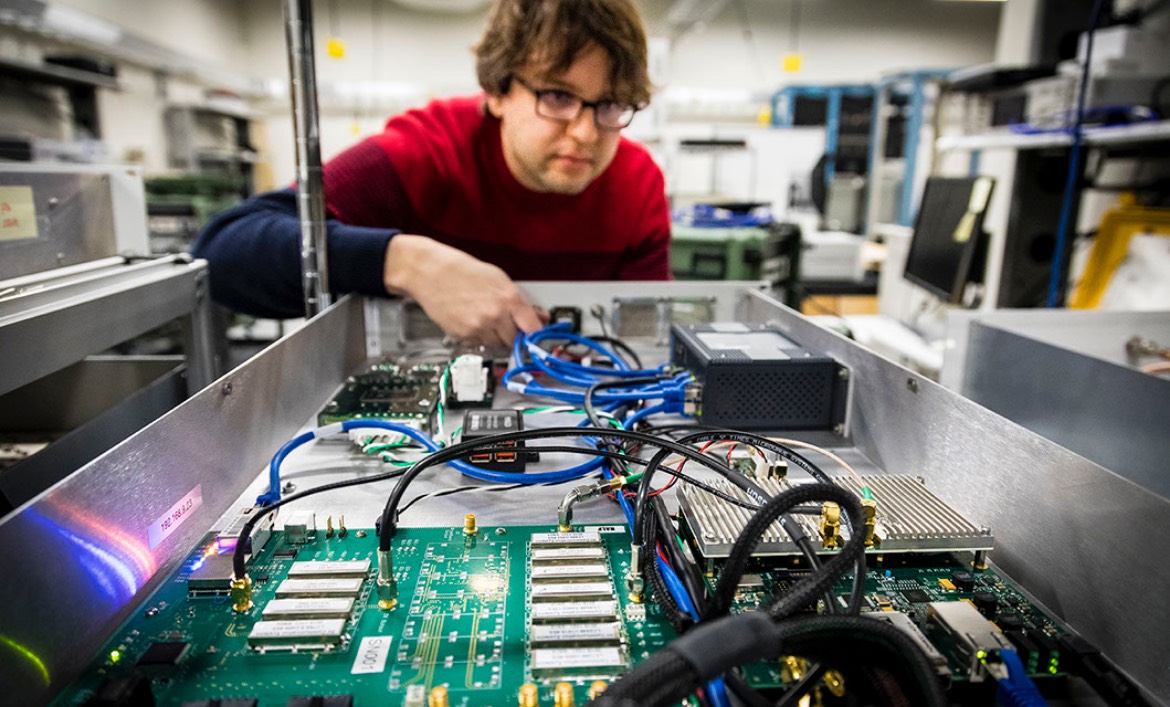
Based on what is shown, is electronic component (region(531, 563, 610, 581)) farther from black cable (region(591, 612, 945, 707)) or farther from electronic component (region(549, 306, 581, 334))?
electronic component (region(549, 306, 581, 334))

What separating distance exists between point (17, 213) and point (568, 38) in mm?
987

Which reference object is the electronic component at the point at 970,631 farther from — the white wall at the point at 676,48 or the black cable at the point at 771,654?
the white wall at the point at 676,48

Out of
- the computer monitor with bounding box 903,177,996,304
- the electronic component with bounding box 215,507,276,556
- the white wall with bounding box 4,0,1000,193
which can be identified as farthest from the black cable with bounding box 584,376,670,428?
the white wall with bounding box 4,0,1000,193

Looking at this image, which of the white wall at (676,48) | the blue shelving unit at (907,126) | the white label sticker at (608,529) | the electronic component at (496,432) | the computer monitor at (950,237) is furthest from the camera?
the white wall at (676,48)

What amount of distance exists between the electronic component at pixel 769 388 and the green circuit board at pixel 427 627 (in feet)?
1.11

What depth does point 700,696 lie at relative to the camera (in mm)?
425

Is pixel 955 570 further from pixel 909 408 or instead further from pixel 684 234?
pixel 684 234

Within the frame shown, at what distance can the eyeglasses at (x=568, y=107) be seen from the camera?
4.26 feet

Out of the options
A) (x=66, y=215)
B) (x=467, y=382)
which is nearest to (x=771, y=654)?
(x=467, y=382)

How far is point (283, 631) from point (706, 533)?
1.10 ft

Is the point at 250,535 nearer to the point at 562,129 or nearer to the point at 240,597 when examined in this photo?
the point at 240,597

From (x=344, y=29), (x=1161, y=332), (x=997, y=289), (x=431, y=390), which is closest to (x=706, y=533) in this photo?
(x=431, y=390)

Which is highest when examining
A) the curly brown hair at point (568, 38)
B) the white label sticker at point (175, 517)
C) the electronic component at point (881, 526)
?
the curly brown hair at point (568, 38)

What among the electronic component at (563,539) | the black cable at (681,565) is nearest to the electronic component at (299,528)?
the electronic component at (563,539)
